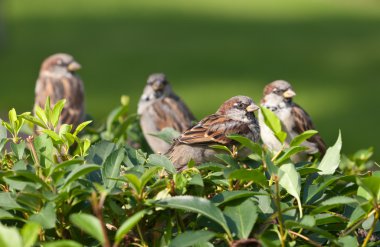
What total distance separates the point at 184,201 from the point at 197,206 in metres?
0.03

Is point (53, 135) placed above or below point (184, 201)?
above

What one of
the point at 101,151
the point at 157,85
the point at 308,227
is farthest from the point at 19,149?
A: the point at 157,85

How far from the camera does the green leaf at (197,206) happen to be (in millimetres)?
1639

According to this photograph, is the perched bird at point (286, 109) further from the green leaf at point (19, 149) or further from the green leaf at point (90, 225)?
the green leaf at point (90, 225)

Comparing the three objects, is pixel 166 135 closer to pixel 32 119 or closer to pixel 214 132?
pixel 214 132

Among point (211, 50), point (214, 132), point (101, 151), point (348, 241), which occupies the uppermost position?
point (211, 50)

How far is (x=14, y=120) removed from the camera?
2088 mm

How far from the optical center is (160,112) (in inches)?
210

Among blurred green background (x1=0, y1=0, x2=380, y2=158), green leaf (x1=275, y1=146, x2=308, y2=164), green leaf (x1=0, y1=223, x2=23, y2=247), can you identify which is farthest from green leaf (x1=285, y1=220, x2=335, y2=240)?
blurred green background (x1=0, y1=0, x2=380, y2=158)

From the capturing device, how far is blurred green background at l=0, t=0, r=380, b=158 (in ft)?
34.9

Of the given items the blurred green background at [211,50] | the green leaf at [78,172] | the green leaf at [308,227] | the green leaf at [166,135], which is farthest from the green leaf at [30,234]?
the blurred green background at [211,50]

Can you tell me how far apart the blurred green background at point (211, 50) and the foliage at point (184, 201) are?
6305 mm

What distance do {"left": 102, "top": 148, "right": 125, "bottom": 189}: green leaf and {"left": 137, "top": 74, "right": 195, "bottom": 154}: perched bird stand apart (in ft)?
10.1

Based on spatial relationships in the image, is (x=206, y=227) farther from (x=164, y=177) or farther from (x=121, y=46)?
(x=121, y=46)
